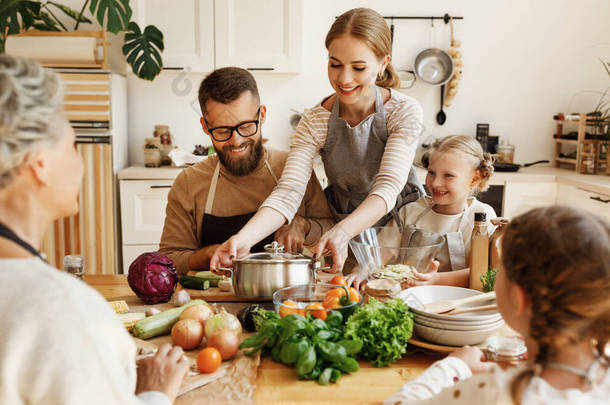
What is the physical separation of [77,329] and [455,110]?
12.4 ft

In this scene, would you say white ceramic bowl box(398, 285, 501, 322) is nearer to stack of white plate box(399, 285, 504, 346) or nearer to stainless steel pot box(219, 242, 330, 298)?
stack of white plate box(399, 285, 504, 346)

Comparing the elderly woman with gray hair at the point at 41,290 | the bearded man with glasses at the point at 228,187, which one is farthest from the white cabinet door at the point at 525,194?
the elderly woman with gray hair at the point at 41,290

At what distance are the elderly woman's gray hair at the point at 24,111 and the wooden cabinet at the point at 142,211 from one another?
9.11 feet

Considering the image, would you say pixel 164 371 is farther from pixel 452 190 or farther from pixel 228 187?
pixel 452 190

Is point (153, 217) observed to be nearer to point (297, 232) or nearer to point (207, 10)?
point (207, 10)

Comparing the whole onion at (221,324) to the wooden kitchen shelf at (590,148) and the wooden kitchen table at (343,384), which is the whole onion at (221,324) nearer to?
the wooden kitchen table at (343,384)

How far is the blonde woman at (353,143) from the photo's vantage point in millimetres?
1704

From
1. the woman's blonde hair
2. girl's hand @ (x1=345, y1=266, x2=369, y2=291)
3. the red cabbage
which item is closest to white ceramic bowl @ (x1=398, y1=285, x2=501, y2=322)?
girl's hand @ (x1=345, y1=266, x2=369, y2=291)

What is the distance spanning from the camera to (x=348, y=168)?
2.02m

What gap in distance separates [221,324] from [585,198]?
276 cm

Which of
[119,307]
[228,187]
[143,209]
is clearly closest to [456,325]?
[119,307]

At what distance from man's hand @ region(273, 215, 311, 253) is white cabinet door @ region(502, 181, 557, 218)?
190 centimetres

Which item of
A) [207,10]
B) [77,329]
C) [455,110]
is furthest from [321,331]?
[455,110]

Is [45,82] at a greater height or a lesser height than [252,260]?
greater
